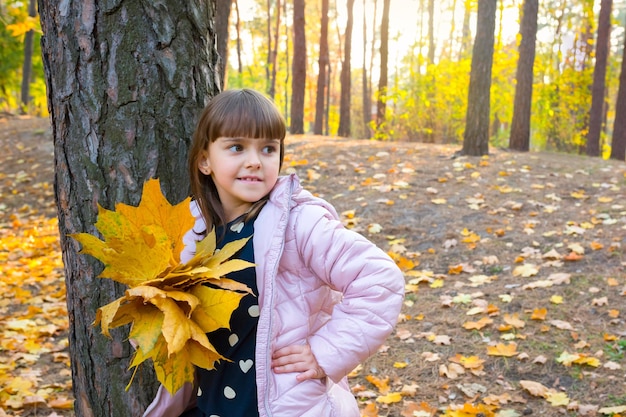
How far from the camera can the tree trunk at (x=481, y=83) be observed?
7641 millimetres

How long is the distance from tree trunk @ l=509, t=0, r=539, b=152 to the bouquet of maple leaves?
8606 millimetres

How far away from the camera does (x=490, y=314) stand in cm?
380

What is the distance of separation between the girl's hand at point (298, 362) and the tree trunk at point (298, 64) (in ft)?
33.2

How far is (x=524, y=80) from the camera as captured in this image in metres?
9.09

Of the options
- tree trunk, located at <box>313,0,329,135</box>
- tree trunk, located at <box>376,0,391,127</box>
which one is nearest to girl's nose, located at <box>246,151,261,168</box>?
tree trunk, located at <box>313,0,329,135</box>

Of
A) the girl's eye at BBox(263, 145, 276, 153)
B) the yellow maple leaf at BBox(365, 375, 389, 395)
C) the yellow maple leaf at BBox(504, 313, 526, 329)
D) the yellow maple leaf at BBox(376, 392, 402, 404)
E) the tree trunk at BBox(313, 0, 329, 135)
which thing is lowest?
the yellow maple leaf at BBox(365, 375, 389, 395)

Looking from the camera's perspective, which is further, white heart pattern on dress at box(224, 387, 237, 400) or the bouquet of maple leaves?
white heart pattern on dress at box(224, 387, 237, 400)

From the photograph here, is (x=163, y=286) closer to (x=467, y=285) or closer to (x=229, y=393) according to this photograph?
(x=229, y=393)

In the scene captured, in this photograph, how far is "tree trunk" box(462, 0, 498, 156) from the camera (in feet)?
25.1

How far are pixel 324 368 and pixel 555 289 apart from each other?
2.99 meters

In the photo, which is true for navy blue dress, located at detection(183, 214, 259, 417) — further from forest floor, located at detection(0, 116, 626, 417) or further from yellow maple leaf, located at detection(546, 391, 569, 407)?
yellow maple leaf, located at detection(546, 391, 569, 407)

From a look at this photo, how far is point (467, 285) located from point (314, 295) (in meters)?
2.87

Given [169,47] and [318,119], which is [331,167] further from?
[318,119]

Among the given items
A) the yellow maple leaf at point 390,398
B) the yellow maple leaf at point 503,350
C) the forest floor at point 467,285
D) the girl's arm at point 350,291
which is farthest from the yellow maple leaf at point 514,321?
the girl's arm at point 350,291
